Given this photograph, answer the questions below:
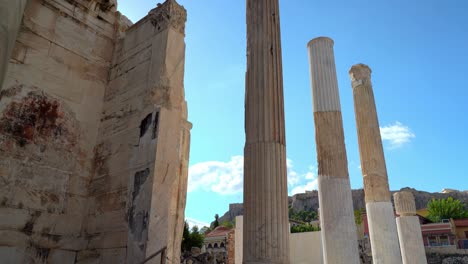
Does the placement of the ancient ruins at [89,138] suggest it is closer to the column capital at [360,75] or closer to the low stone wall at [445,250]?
the column capital at [360,75]

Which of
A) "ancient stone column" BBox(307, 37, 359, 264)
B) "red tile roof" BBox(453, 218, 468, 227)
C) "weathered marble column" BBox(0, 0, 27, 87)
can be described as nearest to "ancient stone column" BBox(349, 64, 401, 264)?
"ancient stone column" BBox(307, 37, 359, 264)

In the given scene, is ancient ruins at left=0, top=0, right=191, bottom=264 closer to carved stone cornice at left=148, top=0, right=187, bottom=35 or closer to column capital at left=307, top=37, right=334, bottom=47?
carved stone cornice at left=148, top=0, right=187, bottom=35

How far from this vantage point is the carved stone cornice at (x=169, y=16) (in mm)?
6582

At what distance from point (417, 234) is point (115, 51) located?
15749 mm

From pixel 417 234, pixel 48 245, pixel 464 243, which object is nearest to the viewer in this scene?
pixel 48 245

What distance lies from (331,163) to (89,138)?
8722mm

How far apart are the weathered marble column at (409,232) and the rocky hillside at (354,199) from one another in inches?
2293

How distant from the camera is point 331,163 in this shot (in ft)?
42.6

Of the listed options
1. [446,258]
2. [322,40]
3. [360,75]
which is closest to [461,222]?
[446,258]

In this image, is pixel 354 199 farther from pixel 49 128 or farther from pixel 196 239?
pixel 49 128

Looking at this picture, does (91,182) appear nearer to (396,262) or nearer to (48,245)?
(48,245)

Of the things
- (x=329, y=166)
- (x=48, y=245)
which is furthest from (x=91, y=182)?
(x=329, y=166)

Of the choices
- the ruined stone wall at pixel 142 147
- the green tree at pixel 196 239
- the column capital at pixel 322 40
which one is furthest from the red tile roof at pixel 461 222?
the ruined stone wall at pixel 142 147

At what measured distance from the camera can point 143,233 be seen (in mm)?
5188
